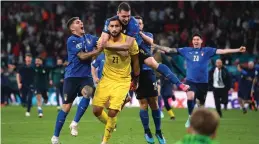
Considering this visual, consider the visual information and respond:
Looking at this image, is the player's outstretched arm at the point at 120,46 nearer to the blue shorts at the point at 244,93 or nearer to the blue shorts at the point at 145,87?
the blue shorts at the point at 145,87

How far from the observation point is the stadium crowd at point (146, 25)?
119 feet

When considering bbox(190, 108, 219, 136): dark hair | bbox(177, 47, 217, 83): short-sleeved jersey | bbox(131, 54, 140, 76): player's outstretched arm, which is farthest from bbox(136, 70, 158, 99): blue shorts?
bbox(190, 108, 219, 136): dark hair

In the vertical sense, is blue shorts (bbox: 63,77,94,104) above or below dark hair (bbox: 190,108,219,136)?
below

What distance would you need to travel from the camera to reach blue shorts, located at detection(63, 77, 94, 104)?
14.5 metres

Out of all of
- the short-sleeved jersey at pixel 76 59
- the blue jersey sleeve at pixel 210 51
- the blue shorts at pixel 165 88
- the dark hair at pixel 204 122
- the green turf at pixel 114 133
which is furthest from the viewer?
the blue shorts at pixel 165 88

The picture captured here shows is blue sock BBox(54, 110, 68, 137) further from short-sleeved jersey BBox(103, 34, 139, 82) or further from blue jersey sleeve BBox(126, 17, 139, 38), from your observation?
blue jersey sleeve BBox(126, 17, 139, 38)

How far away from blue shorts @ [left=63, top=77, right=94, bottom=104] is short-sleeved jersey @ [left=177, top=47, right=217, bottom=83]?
5.79m

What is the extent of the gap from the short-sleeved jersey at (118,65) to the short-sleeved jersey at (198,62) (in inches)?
281

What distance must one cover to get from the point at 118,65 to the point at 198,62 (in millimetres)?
7427

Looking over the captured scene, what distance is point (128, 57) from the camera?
1284 cm

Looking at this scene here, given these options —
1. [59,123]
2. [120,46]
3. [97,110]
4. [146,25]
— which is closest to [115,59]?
[120,46]

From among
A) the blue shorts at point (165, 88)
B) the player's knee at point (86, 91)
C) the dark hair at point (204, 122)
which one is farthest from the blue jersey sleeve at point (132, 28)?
the blue shorts at point (165, 88)

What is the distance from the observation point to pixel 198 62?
65.4ft

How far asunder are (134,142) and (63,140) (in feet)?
5.45
